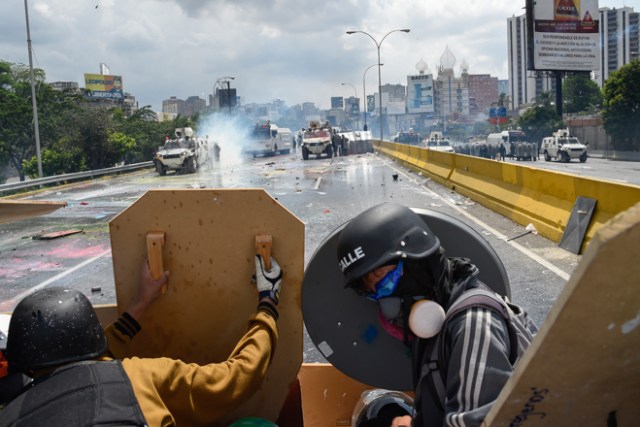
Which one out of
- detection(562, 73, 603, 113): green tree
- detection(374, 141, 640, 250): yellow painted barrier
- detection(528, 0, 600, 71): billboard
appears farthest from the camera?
detection(562, 73, 603, 113): green tree

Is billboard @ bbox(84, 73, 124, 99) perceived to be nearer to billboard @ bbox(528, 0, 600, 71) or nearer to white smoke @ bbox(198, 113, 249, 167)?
white smoke @ bbox(198, 113, 249, 167)

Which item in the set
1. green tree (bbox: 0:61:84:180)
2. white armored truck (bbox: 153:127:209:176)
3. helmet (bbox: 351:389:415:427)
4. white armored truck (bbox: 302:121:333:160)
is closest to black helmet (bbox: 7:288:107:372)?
helmet (bbox: 351:389:415:427)

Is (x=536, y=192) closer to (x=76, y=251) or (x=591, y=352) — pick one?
(x=76, y=251)

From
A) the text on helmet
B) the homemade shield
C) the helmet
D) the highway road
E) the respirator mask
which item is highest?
the text on helmet

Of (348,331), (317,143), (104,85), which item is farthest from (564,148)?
(104,85)

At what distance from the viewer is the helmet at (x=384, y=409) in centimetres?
282

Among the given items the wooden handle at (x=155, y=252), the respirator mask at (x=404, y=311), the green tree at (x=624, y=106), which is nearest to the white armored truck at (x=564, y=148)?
the green tree at (x=624, y=106)

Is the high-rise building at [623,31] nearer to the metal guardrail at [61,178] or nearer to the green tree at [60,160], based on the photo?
the metal guardrail at [61,178]

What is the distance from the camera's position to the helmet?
111 inches

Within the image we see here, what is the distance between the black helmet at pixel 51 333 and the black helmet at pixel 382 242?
36.0 inches

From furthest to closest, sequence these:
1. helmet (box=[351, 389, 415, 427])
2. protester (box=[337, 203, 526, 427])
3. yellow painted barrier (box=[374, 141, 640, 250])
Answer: yellow painted barrier (box=[374, 141, 640, 250]) < helmet (box=[351, 389, 415, 427]) < protester (box=[337, 203, 526, 427])

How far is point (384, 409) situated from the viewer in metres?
2.89

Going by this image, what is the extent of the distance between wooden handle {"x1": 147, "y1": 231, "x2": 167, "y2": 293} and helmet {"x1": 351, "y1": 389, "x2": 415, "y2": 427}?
122 cm

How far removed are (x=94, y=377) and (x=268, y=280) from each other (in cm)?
121
